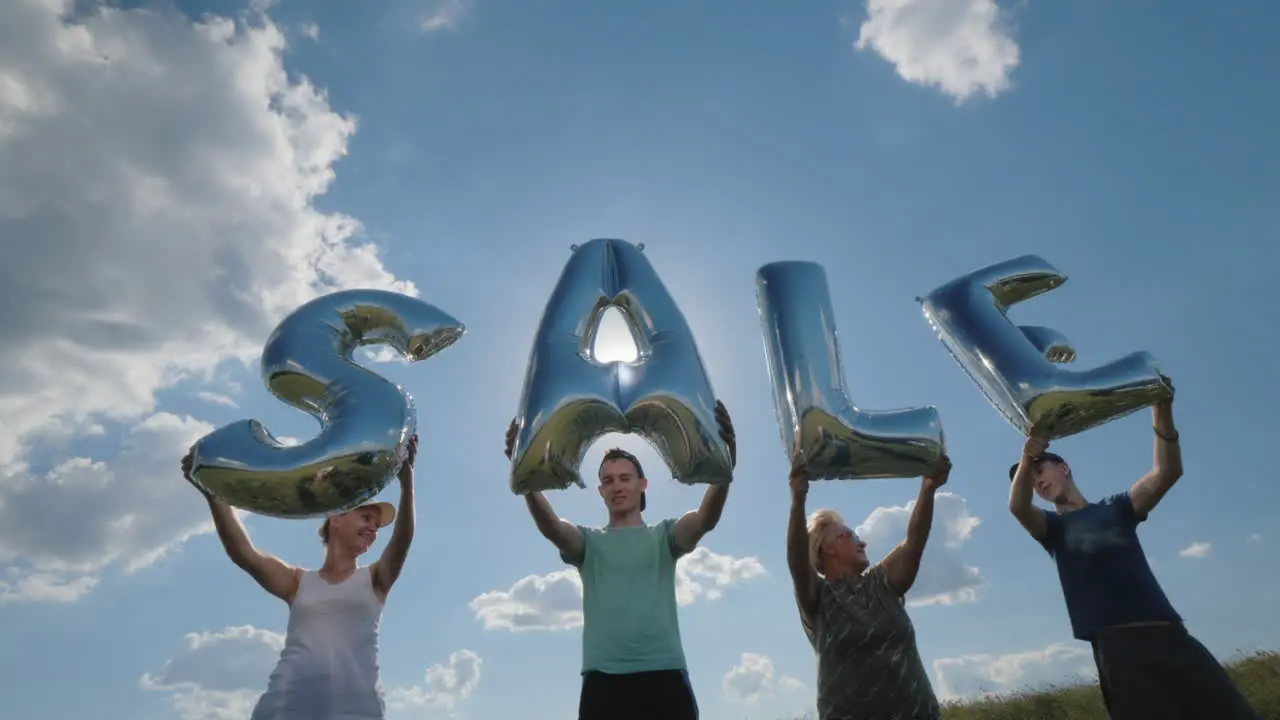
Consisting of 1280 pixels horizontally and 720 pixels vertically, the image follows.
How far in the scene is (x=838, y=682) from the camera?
13.7ft

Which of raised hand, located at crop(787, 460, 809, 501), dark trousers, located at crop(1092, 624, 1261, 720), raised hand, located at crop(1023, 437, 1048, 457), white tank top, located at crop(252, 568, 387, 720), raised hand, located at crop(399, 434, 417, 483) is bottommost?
dark trousers, located at crop(1092, 624, 1261, 720)

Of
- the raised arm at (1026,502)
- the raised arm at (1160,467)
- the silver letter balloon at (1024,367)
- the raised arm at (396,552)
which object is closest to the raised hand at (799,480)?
the silver letter balloon at (1024,367)

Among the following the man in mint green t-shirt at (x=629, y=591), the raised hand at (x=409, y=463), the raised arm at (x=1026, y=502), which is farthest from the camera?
the raised arm at (x=1026, y=502)

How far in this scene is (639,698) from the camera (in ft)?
12.8

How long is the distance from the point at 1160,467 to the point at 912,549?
1.78 meters

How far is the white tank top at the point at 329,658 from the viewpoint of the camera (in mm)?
4004

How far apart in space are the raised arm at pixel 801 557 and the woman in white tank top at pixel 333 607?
1.78 meters

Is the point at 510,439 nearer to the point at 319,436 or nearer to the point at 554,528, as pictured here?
the point at 554,528

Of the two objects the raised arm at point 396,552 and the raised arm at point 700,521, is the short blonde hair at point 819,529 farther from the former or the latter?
the raised arm at point 396,552

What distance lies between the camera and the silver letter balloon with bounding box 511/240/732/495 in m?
3.45

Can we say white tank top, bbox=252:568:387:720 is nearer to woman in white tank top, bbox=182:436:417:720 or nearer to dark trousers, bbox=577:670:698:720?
woman in white tank top, bbox=182:436:417:720

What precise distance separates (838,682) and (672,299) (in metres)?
2.05

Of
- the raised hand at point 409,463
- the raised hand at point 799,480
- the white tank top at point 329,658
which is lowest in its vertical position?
the white tank top at point 329,658

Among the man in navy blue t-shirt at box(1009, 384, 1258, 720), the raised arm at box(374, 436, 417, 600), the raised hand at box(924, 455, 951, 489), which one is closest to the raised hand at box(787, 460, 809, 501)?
the raised hand at box(924, 455, 951, 489)
